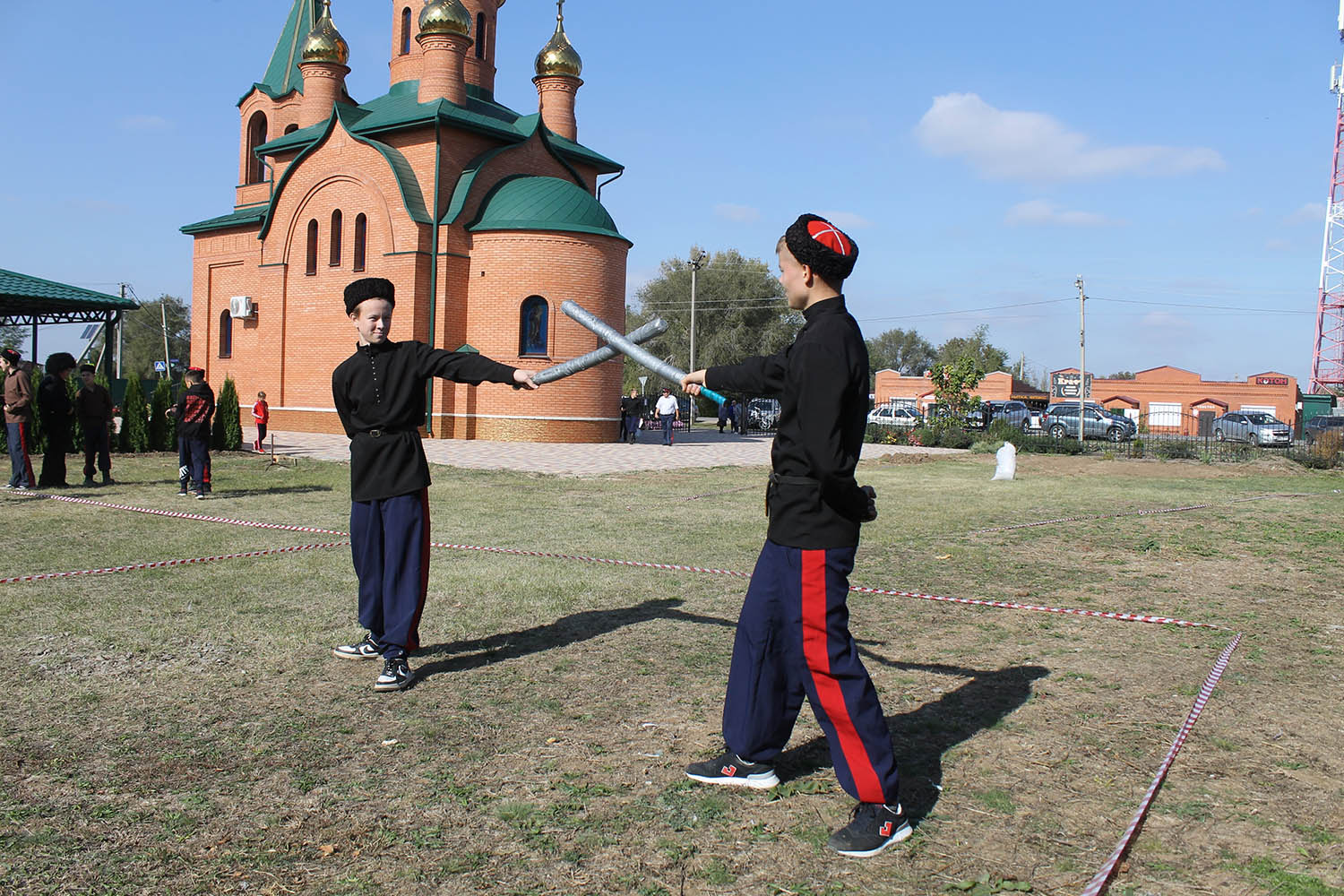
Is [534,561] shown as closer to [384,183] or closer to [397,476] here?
[397,476]

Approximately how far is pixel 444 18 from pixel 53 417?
60.8ft

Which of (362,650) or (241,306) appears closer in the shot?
(362,650)

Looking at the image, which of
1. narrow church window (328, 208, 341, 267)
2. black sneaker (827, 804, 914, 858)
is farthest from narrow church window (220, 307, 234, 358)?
black sneaker (827, 804, 914, 858)

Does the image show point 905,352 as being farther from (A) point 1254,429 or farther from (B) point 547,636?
(B) point 547,636

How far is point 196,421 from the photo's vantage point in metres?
12.4

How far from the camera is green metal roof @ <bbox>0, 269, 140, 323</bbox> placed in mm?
22984

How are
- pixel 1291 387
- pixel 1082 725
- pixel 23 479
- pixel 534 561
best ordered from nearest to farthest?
pixel 1082 725, pixel 534 561, pixel 23 479, pixel 1291 387

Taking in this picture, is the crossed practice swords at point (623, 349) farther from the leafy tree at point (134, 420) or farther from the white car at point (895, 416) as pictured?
the white car at point (895, 416)

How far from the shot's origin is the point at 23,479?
1289 cm

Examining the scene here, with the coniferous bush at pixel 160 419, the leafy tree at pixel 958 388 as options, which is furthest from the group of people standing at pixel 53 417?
the leafy tree at pixel 958 388

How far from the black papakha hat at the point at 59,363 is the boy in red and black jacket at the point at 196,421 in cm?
194

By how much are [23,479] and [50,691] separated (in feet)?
33.7

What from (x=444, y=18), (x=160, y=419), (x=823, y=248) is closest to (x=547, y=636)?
(x=823, y=248)

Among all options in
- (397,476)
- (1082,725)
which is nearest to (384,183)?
(397,476)
